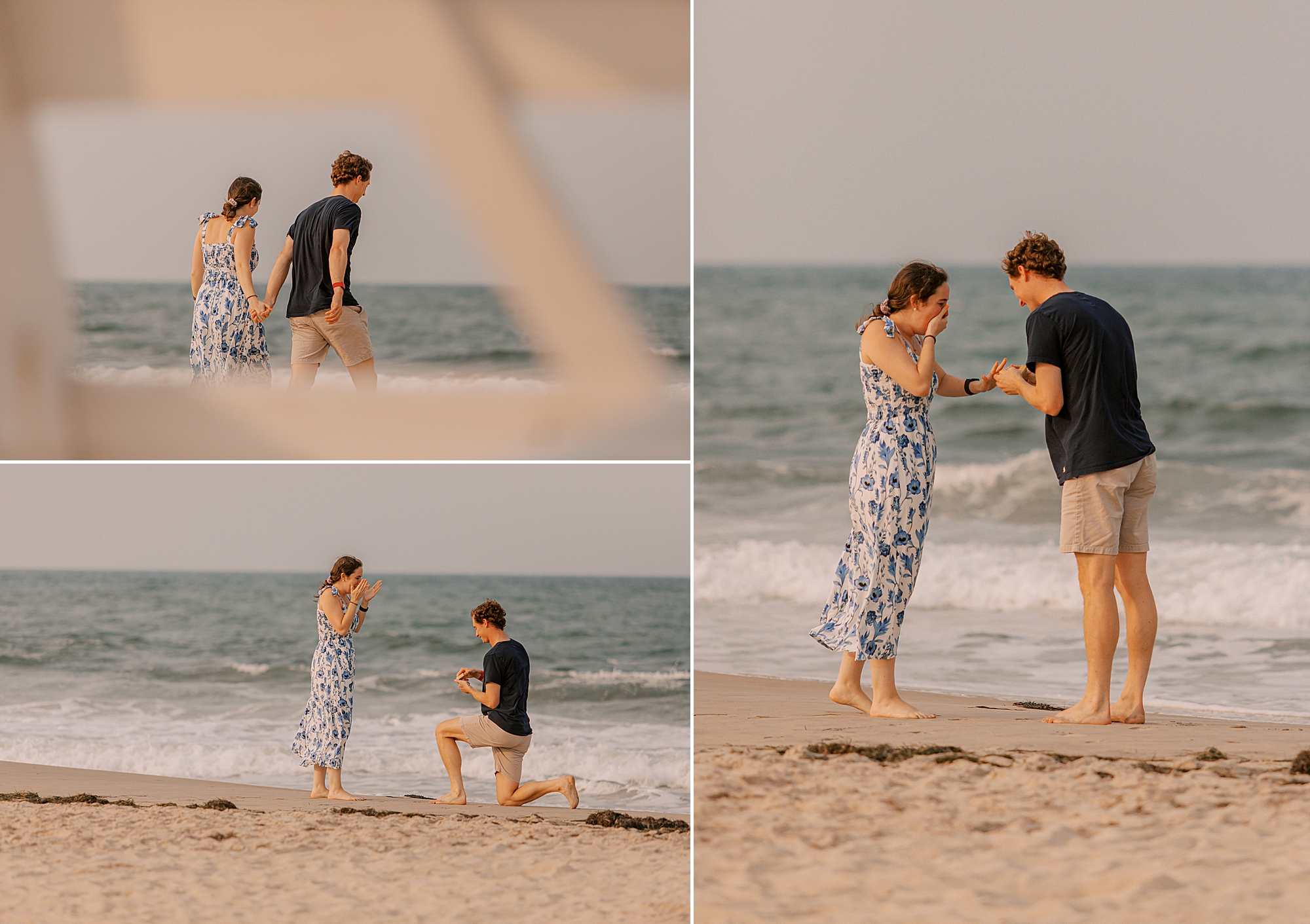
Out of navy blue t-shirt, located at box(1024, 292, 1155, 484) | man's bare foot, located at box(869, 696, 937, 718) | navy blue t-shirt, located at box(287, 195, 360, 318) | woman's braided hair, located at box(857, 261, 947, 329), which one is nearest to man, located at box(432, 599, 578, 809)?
navy blue t-shirt, located at box(287, 195, 360, 318)

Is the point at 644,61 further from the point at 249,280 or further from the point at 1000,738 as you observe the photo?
the point at 1000,738

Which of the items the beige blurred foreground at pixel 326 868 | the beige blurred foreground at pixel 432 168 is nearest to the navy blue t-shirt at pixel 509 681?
the beige blurred foreground at pixel 326 868

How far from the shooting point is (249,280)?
405 centimetres

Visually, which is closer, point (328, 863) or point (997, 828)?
point (997, 828)

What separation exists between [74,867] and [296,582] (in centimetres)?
1563

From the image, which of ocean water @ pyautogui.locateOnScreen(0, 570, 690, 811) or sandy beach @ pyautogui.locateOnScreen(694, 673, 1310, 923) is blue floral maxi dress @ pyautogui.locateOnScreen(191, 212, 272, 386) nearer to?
sandy beach @ pyautogui.locateOnScreen(694, 673, 1310, 923)

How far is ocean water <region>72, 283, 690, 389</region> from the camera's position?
20.0ft

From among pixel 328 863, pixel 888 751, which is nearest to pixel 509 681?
pixel 328 863

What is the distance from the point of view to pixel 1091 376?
11.1ft

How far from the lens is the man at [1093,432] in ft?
11.1

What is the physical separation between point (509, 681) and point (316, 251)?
1898 millimetres

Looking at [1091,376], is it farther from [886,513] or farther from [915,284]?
[886,513]

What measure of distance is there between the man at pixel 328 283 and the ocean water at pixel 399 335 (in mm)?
597

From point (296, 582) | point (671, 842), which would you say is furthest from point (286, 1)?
point (296, 582)
